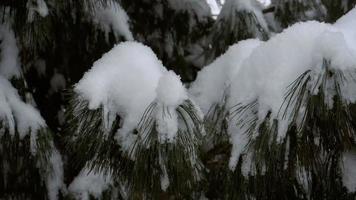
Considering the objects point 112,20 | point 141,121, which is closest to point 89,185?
point 112,20

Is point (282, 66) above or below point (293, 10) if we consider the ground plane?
below

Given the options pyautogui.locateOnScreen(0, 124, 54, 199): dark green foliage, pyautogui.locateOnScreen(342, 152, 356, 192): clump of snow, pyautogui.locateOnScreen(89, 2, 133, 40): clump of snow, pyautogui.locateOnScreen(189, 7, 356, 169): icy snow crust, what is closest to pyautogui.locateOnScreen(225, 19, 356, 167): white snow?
pyautogui.locateOnScreen(189, 7, 356, 169): icy snow crust

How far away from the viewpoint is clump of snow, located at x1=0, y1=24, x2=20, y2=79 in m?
1.57

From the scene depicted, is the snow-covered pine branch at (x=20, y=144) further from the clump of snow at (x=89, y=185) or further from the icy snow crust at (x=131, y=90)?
the icy snow crust at (x=131, y=90)

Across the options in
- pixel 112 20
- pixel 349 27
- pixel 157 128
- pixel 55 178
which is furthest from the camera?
pixel 112 20

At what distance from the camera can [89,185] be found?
5.25ft

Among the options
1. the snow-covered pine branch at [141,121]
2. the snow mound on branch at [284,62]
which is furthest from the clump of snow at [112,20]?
the snow mound on branch at [284,62]

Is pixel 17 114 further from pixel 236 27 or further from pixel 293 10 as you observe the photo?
pixel 293 10

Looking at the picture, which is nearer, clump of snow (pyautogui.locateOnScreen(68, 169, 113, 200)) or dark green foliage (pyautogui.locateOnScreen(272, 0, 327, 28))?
clump of snow (pyautogui.locateOnScreen(68, 169, 113, 200))

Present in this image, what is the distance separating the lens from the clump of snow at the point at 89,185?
1600 mm

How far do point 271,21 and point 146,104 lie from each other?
4.65 ft

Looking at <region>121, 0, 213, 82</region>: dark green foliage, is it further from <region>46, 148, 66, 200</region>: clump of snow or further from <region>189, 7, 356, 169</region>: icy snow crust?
<region>189, 7, 356, 169</region>: icy snow crust

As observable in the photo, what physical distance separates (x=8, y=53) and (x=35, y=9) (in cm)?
22

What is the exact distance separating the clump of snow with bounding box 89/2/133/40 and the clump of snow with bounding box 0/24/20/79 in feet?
1.09
